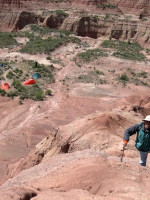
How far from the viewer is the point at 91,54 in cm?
3409

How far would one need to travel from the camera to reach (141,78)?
29094mm

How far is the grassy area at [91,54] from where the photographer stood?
108 ft

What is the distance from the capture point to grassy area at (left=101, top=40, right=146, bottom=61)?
3384cm

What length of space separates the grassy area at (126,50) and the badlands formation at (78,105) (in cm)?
13

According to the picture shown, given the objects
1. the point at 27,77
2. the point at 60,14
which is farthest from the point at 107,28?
the point at 27,77

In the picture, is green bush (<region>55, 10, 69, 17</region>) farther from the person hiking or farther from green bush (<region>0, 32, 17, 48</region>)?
the person hiking

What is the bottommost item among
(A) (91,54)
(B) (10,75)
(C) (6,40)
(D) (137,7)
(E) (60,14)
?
(B) (10,75)

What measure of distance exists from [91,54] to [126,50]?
5348mm

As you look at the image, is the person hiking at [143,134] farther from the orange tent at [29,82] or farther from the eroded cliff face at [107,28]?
the eroded cliff face at [107,28]

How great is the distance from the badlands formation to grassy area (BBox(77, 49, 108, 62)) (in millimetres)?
116

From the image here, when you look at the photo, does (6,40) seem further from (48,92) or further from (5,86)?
(48,92)

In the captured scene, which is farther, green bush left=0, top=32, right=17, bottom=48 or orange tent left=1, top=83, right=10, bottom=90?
green bush left=0, top=32, right=17, bottom=48

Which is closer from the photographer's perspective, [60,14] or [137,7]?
[60,14]

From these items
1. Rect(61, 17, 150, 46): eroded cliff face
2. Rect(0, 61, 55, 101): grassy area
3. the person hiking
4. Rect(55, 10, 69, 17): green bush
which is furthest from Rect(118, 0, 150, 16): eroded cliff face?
the person hiking
